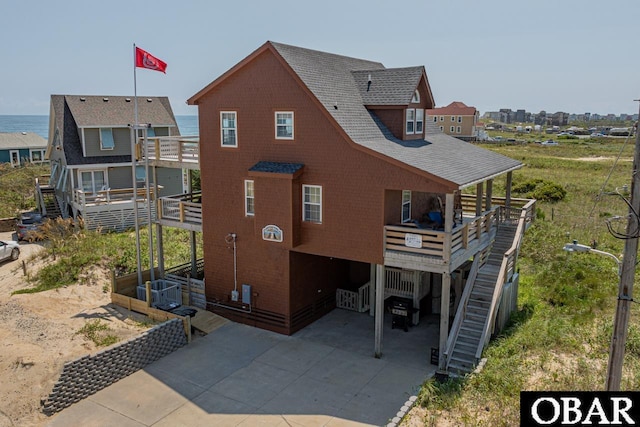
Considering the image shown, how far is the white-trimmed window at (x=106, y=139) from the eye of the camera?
33438mm

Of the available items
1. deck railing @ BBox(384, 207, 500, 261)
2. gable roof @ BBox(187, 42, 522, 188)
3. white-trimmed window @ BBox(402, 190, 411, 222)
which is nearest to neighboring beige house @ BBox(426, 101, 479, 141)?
gable roof @ BBox(187, 42, 522, 188)

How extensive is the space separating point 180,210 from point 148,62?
595 centimetres

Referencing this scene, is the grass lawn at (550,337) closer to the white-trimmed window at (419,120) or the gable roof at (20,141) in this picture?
the white-trimmed window at (419,120)

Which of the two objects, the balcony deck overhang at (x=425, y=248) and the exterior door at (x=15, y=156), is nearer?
the balcony deck overhang at (x=425, y=248)

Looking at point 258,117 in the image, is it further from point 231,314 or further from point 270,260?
point 231,314

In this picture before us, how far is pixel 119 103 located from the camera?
3538 cm

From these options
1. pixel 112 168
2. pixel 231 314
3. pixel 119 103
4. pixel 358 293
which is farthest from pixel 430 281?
pixel 119 103

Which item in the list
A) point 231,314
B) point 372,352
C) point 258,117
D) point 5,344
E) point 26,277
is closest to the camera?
point 5,344

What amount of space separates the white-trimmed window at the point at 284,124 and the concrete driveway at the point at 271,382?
7.11 meters

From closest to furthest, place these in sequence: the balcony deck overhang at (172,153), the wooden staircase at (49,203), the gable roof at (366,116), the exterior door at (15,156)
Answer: the gable roof at (366,116), the balcony deck overhang at (172,153), the wooden staircase at (49,203), the exterior door at (15,156)

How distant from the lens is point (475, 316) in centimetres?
1731

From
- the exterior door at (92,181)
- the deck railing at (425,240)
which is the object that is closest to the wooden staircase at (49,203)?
the exterior door at (92,181)

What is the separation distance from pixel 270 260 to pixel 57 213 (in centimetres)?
2305

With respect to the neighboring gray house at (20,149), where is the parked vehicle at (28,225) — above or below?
below
